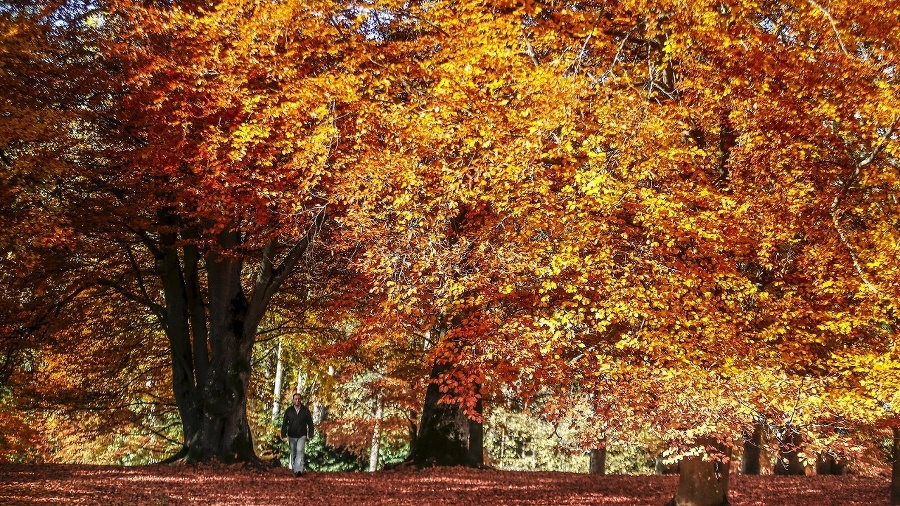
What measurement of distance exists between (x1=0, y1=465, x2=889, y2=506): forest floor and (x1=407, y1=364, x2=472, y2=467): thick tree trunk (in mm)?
851

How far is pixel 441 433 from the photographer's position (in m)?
19.2

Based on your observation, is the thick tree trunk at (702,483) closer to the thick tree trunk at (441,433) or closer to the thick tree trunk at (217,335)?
the thick tree trunk at (441,433)

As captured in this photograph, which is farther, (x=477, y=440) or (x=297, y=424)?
(x=477, y=440)

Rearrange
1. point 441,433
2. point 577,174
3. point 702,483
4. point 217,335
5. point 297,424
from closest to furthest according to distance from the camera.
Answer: point 577,174 < point 702,483 < point 297,424 < point 217,335 < point 441,433

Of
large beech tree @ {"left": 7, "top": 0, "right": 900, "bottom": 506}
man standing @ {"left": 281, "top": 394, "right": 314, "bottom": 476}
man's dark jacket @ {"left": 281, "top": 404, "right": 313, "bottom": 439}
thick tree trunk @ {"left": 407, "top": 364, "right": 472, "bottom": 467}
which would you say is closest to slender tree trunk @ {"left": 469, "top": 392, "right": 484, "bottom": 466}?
thick tree trunk @ {"left": 407, "top": 364, "right": 472, "bottom": 467}

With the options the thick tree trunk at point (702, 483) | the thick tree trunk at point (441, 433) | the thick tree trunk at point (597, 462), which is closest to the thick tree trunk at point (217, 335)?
the thick tree trunk at point (441, 433)

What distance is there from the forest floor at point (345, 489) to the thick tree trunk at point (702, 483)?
3.06 feet

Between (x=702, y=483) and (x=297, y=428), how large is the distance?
25.6 feet

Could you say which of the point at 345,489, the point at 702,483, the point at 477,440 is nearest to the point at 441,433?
the point at 477,440

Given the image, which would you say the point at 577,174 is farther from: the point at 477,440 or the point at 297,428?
the point at 477,440

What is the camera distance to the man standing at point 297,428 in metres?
15.6

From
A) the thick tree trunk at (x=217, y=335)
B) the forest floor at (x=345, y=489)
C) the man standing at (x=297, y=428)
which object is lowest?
the forest floor at (x=345, y=489)

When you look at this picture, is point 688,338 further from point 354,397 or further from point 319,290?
point 354,397

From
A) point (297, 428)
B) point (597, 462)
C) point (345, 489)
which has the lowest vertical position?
point (345, 489)
